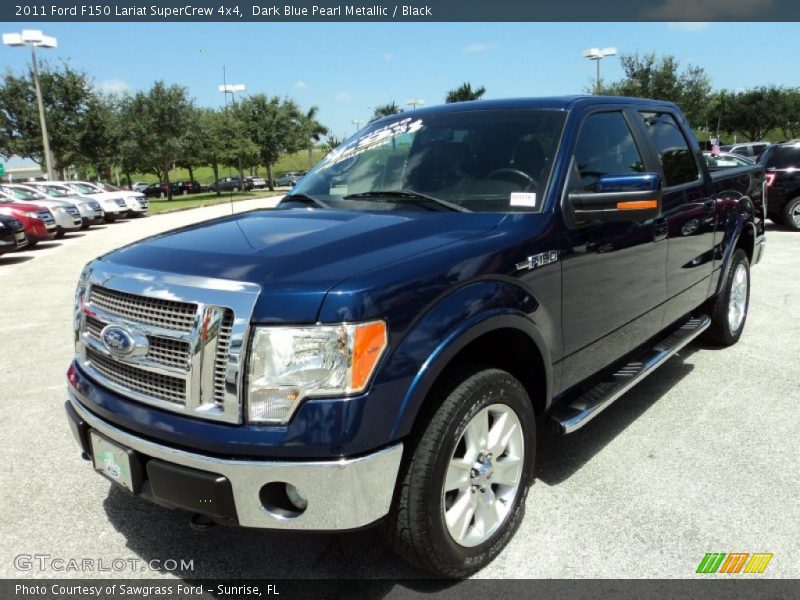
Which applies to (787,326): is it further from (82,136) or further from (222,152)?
(222,152)

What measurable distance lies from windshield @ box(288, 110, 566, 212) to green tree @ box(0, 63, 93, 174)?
113 ft

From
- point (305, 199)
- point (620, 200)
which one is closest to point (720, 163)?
point (620, 200)

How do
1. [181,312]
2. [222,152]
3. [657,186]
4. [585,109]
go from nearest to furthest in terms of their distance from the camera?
[181,312] → [657,186] → [585,109] → [222,152]

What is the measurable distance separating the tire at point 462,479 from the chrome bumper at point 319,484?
0.37 feet

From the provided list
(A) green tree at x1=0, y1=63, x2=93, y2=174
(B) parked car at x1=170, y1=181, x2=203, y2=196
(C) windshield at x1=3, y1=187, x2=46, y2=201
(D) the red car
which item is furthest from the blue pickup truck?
(B) parked car at x1=170, y1=181, x2=203, y2=196

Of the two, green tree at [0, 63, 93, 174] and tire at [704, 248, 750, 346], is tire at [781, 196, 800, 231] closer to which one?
tire at [704, 248, 750, 346]

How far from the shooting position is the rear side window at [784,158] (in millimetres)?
Result: 12727

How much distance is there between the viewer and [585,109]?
10.9 feet

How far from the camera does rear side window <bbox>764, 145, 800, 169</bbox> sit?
41.8ft

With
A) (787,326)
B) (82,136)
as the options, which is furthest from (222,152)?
(787,326)

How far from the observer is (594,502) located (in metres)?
3.08

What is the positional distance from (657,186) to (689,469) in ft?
5.14

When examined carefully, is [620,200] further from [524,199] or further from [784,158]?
[784,158]

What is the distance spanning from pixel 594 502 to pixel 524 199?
1506 mm
